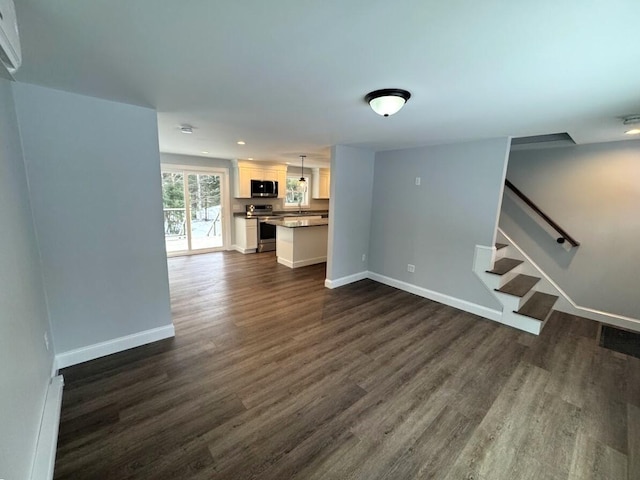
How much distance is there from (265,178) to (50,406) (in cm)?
572

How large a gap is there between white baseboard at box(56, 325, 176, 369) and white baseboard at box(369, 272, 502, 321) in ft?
10.9

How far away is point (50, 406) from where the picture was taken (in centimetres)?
175

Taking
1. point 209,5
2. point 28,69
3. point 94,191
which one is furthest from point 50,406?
point 209,5

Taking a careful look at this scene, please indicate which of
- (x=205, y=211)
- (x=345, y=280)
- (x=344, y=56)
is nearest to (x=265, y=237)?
(x=205, y=211)

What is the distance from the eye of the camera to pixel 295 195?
312 inches

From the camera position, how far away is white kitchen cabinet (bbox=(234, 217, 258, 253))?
642cm

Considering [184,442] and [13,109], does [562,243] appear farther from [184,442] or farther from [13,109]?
[13,109]

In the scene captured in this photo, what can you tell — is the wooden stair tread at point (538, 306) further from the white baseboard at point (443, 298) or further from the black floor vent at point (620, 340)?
the black floor vent at point (620, 340)

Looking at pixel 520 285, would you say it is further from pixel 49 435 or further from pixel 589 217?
pixel 49 435

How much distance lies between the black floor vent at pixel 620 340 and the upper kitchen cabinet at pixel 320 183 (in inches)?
255

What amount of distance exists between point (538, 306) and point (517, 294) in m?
0.49

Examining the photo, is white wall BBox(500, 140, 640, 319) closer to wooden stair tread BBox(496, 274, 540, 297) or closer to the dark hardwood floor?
wooden stair tread BBox(496, 274, 540, 297)

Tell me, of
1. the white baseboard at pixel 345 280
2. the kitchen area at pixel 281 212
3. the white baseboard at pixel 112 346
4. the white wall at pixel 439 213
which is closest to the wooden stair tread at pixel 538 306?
the white wall at pixel 439 213

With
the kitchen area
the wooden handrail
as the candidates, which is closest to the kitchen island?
the kitchen area
